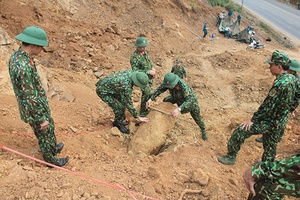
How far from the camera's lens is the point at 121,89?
167 inches

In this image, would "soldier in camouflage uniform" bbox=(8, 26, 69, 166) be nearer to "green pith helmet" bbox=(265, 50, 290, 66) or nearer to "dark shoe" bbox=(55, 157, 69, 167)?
"dark shoe" bbox=(55, 157, 69, 167)

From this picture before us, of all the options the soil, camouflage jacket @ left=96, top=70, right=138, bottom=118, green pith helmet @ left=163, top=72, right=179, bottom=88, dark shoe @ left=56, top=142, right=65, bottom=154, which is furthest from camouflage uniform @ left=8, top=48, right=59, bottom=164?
green pith helmet @ left=163, top=72, right=179, bottom=88

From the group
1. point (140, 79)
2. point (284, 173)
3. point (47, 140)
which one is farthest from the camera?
point (140, 79)

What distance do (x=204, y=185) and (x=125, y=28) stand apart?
8.73 meters

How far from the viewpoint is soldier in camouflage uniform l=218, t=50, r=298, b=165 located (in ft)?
10.4

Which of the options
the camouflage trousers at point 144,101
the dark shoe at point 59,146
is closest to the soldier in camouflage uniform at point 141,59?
the camouflage trousers at point 144,101

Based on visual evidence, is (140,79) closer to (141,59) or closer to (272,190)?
(141,59)

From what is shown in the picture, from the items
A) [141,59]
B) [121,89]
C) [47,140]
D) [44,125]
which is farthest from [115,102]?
[44,125]

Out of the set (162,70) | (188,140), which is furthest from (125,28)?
(188,140)

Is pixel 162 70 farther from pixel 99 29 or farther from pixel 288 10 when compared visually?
pixel 288 10

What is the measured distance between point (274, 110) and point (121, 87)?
241 cm

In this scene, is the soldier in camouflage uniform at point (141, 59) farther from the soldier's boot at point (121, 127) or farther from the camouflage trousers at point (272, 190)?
the camouflage trousers at point (272, 190)

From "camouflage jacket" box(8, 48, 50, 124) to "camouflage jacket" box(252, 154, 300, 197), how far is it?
2454mm

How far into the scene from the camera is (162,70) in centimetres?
874
